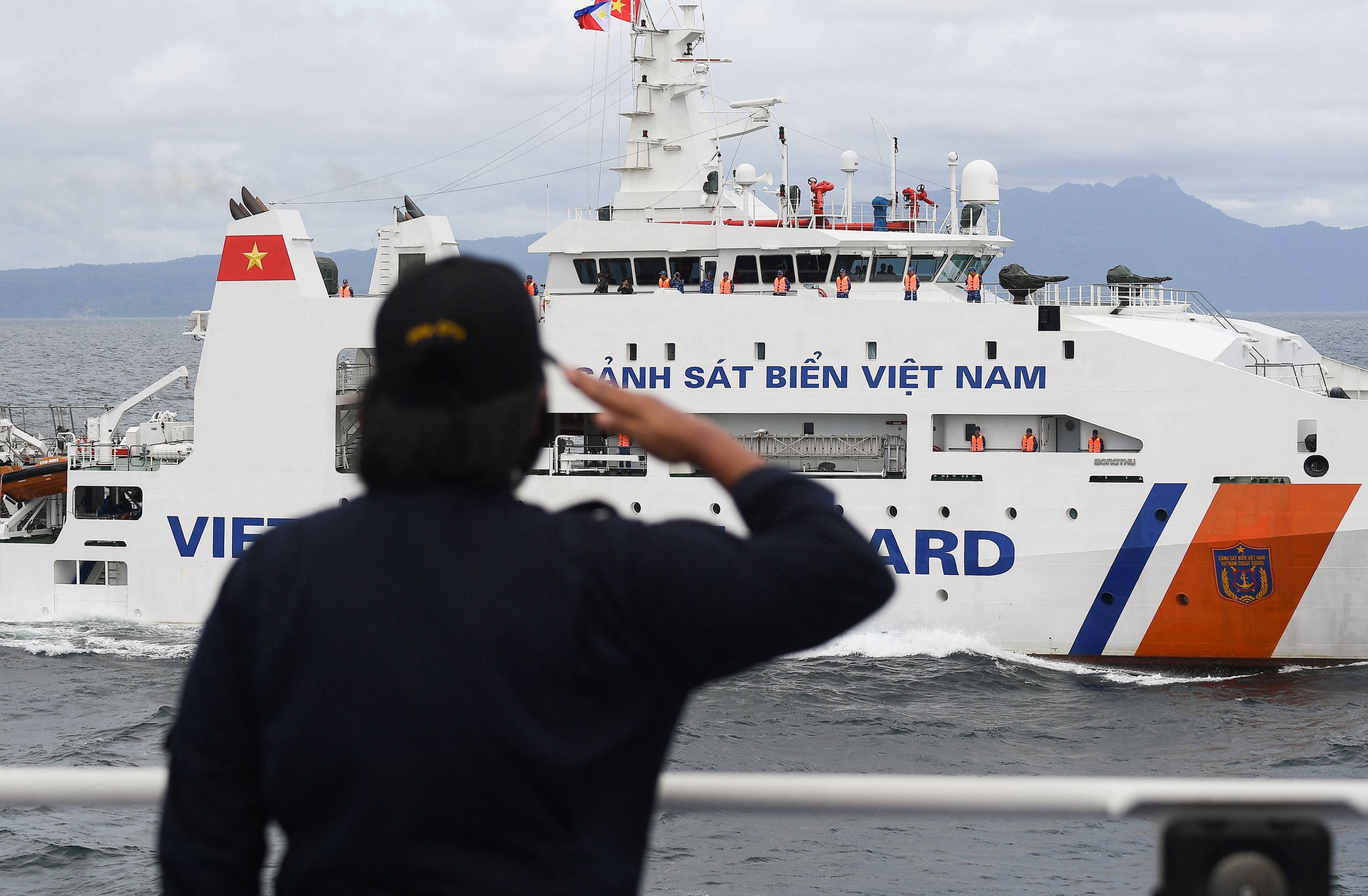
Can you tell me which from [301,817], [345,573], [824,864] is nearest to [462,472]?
[345,573]

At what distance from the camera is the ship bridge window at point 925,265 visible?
59.3ft

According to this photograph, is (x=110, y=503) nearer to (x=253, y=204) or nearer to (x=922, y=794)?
(x=253, y=204)

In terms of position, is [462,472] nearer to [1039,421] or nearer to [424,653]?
[424,653]

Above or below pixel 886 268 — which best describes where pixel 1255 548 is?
below

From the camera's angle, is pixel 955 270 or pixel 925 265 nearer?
pixel 925 265

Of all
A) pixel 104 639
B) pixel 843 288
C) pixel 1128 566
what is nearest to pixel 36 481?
pixel 104 639

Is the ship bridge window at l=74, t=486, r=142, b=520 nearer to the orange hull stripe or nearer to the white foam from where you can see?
the white foam

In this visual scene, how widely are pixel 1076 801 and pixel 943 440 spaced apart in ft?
50.1

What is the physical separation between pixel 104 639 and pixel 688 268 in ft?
31.3

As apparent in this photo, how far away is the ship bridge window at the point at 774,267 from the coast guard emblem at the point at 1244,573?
21.0ft

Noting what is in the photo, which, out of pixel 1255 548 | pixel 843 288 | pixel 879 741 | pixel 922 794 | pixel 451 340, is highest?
pixel 843 288

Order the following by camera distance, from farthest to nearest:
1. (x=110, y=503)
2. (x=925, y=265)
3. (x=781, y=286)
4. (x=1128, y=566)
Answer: (x=110, y=503) < (x=925, y=265) < (x=781, y=286) < (x=1128, y=566)

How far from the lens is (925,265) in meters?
18.1

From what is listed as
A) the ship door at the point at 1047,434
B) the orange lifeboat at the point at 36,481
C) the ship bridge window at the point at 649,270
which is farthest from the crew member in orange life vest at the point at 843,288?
the orange lifeboat at the point at 36,481
